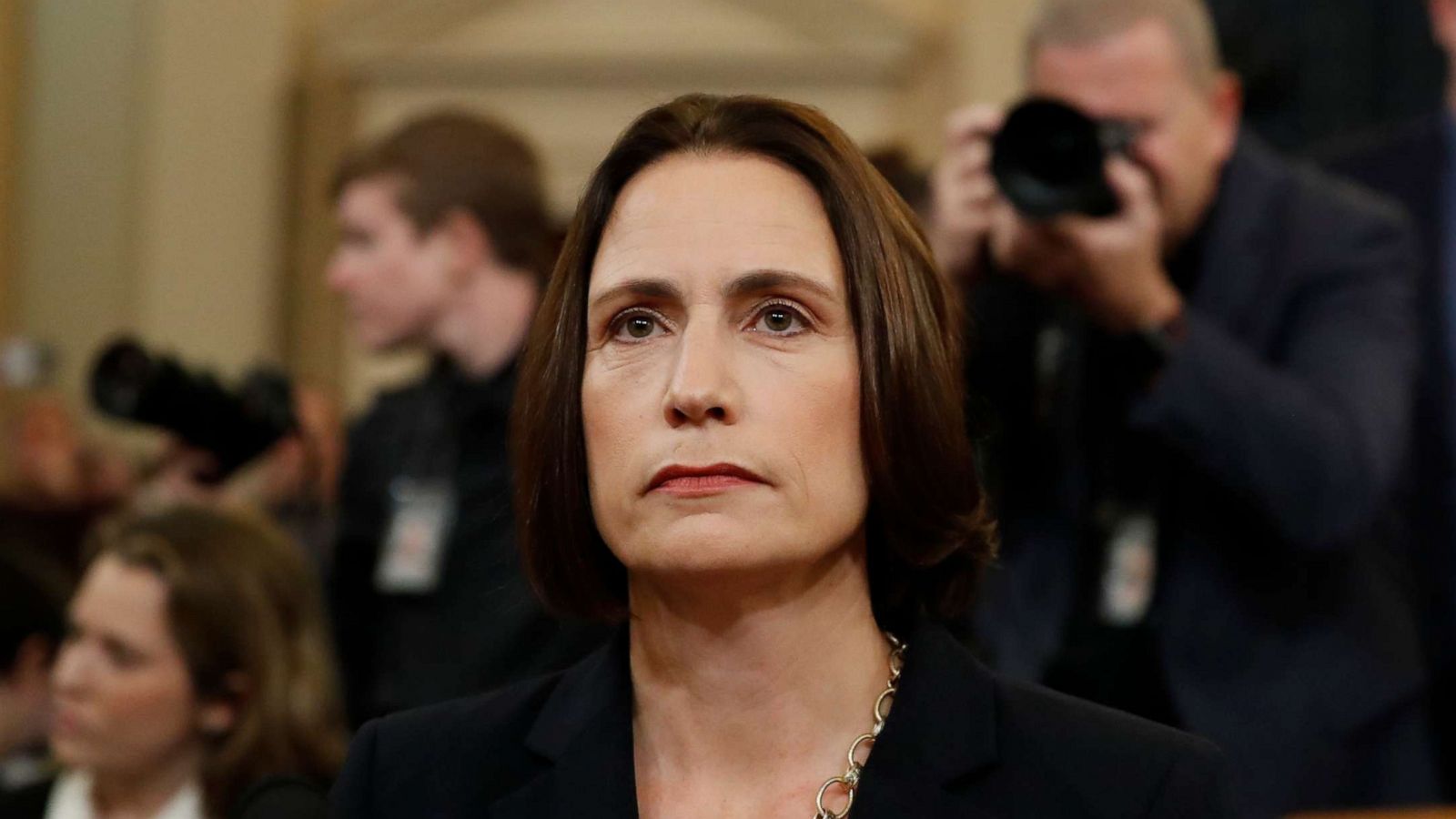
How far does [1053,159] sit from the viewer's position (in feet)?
10.5

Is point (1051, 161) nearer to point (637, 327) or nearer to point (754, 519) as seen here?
point (637, 327)

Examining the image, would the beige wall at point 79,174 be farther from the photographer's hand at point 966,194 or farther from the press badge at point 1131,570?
the press badge at point 1131,570

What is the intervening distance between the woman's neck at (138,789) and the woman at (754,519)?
56.6 inches

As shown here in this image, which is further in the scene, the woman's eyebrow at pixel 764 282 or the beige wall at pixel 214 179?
the beige wall at pixel 214 179

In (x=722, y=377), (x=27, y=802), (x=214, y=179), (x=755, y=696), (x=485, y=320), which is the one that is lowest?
(x=214, y=179)

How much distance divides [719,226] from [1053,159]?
1364 mm

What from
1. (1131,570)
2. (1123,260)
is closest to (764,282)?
(1123,260)

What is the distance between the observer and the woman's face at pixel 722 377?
6.06 ft

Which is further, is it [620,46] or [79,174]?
[620,46]

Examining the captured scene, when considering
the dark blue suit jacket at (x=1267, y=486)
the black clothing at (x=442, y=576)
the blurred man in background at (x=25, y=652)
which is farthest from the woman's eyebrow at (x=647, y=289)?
the blurred man in background at (x=25, y=652)

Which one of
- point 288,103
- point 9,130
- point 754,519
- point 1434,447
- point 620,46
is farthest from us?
point 288,103

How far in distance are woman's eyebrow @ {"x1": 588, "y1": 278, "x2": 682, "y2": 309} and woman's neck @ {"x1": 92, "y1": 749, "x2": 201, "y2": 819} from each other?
1.72 m

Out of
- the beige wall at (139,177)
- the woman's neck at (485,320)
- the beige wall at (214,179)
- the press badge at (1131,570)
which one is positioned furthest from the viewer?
the beige wall at (214,179)

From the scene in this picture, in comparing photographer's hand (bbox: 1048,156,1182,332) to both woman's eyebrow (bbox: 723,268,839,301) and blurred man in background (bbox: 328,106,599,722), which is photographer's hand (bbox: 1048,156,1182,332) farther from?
woman's eyebrow (bbox: 723,268,839,301)
